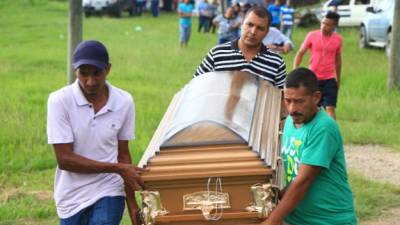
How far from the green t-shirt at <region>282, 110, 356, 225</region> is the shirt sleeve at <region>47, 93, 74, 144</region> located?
3.63 ft

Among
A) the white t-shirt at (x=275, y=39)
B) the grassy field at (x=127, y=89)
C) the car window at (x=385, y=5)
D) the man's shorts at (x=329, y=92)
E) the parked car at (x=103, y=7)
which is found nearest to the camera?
the grassy field at (x=127, y=89)

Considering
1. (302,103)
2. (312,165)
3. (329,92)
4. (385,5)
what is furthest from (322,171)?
(385,5)

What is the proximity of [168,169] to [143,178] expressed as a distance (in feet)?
0.44

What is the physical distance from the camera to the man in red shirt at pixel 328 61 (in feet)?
32.3

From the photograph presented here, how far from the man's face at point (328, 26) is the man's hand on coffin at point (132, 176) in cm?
597

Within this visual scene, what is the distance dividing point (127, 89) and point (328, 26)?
4606mm

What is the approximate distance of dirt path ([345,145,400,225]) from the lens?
844cm

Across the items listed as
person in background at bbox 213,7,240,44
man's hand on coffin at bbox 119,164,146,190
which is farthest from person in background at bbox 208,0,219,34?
man's hand on coffin at bbox 119,164,146,190

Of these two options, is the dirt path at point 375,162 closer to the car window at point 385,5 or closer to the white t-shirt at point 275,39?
the white t-shirt at point 275,39

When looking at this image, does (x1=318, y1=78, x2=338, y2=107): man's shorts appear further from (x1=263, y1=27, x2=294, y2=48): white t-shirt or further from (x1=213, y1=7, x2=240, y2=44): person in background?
(x1=213, y1=7, x2=240, y2=44): person in background

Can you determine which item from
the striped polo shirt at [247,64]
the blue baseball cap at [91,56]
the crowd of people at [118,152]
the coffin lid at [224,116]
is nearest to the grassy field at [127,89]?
the striped polo shirt at [247,64]

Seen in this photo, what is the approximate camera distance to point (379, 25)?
2127cm

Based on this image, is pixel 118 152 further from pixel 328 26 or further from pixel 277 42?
pixel 277 42

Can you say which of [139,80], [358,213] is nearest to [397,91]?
[139,80]
